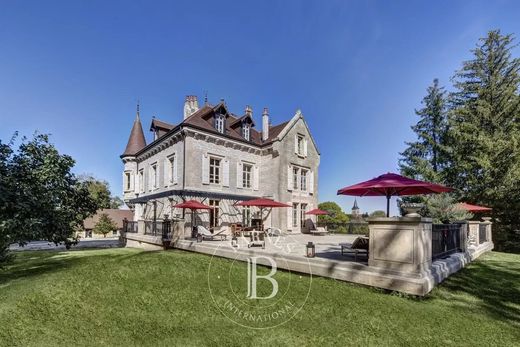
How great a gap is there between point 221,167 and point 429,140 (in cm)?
1809

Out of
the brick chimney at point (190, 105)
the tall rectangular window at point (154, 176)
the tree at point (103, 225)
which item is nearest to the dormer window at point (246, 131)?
the brick chimney at point (190, 105)

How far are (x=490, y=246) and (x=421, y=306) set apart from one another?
12.4m

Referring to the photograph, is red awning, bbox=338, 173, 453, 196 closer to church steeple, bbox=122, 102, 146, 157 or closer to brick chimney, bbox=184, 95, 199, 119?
brick chimney, bbox=184, 95, 199, 119

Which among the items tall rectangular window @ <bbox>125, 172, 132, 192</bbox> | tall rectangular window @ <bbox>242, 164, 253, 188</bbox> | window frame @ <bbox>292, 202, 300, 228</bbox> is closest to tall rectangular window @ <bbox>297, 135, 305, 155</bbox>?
window frame @ <bbox>292, 202, 300, 228</bbox>

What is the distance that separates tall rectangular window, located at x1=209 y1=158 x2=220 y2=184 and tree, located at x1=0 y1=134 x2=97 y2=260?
8447 millimetres

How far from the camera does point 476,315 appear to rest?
15.3 feet

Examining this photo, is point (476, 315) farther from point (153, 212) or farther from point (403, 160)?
point (403, 160)

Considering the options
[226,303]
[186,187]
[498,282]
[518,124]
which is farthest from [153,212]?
[518,124]

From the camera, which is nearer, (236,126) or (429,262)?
(429,262)

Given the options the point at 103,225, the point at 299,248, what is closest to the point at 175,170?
the point at 299,248

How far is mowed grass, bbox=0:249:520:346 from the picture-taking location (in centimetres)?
400

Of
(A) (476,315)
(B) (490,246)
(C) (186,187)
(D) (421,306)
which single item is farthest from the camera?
(C) (186,187)

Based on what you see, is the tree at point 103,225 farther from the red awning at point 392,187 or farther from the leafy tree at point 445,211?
the leafy tree at point 445,211

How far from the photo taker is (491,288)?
20.6 ft
